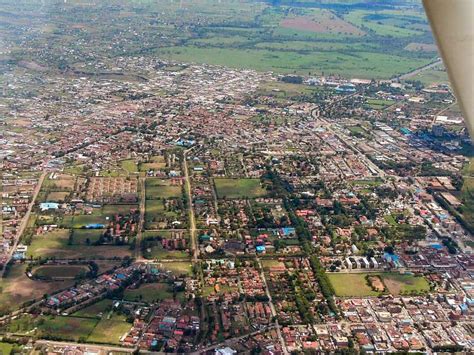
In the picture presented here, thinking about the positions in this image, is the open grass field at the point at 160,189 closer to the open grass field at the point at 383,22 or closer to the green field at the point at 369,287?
the green field at the point at 369,287

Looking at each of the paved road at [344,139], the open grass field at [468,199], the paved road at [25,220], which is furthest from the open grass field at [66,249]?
the paved road at [344,139]

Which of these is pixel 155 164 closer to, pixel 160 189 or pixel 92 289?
pixel 160 189

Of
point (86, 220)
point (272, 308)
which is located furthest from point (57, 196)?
point (272, 308)

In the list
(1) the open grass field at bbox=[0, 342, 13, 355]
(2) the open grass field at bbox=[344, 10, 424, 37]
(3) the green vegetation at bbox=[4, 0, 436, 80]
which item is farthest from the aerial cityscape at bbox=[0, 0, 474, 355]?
(2) the open grass field at bbox=[344, 10, 424, 37]

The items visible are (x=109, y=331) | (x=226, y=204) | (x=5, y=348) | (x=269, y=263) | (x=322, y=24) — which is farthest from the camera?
(x=322, y=24)

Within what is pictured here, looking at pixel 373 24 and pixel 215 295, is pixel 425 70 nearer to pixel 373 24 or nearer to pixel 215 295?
pixel 373 24

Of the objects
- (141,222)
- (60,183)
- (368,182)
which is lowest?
(368,182)

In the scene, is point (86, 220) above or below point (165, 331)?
below

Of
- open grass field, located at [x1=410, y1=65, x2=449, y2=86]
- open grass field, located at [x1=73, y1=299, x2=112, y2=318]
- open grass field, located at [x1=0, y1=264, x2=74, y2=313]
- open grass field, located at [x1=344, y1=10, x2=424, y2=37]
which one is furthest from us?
open grass field, located at [x1=344, y1=10, x2=424, y2=37]

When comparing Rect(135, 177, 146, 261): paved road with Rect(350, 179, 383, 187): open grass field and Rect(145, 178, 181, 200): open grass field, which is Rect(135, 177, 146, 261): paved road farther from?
Rect(350, 179, 383, 187): open grass field
